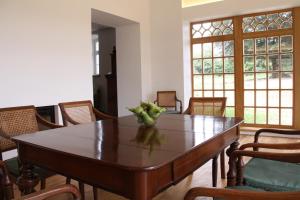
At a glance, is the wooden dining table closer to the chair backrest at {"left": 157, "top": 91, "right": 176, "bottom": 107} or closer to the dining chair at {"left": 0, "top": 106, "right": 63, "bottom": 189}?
the dining chair at {"left": 0, "top": 106, "right": 63, "bottom": 189}

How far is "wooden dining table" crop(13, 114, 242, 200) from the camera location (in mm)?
1109

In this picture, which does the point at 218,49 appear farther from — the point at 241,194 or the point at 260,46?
the point at 241,194

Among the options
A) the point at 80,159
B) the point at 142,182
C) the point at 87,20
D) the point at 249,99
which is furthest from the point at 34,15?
the point at 249,99

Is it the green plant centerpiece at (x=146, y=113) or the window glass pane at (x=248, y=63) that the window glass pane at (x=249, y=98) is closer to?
the window glass pane at (x=248, y=63)

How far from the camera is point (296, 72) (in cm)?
469

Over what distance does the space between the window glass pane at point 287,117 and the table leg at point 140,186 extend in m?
4.52

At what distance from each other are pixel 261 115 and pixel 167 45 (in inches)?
89.5

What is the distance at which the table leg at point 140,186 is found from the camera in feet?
3.47

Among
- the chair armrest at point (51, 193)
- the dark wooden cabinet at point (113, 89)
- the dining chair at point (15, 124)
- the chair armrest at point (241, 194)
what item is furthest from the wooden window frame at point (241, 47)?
the chair armrest at point (51, 193)

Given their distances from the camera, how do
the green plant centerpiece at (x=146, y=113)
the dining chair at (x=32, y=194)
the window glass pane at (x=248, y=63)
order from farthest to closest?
the window glass pane at (x=248, y=63)
the green plant centerpiece at (x=146, y=113)
the dining chair at (x=32, y=194)

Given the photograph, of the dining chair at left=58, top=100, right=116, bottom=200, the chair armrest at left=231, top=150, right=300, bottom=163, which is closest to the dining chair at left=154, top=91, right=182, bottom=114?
the dining chair at left=58, top=100, right=116, bottom=200

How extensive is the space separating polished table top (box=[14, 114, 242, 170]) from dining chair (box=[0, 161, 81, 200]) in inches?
6.1

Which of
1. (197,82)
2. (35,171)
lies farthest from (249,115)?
(35,171)

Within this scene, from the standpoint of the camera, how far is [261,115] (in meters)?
5.10
